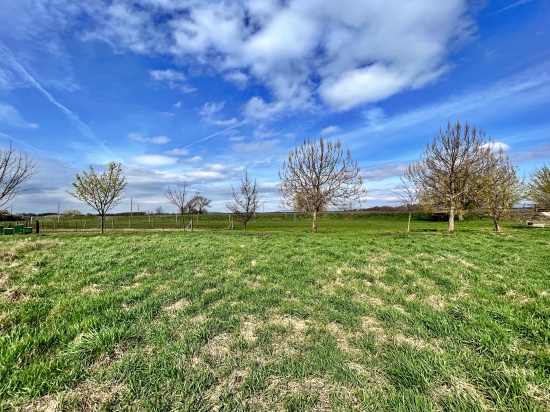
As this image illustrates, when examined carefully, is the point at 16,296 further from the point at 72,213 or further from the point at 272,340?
the point at 72,213

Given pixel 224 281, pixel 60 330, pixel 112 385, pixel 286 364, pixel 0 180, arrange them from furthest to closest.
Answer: pixel 0 180 < pixel 224 281 < pixel 60 330 < pixel 286 364 < pixel 112 385

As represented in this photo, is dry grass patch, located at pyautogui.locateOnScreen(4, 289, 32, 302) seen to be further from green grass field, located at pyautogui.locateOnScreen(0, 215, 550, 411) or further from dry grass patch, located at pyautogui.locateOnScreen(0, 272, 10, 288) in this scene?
dry grass patch, located at pyautogui.locateOnScreen(0, 272, 10, 288)

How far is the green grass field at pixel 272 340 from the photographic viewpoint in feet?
8.09

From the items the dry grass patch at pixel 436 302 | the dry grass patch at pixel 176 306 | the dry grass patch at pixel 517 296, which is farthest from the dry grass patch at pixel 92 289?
the dry grass patch at pixel 517 296

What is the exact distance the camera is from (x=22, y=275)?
6.33 meters

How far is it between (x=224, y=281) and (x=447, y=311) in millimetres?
4403

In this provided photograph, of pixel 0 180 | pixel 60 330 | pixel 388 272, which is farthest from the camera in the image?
pixel 0 180

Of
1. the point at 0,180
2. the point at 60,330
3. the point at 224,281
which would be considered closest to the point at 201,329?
the point at 60,330

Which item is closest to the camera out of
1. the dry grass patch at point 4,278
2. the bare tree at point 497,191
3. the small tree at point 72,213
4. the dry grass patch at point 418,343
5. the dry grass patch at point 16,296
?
the dry grass patch at point 418,343

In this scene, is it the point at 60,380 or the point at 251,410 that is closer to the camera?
the point at 251,410

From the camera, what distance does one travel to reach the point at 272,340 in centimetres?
351

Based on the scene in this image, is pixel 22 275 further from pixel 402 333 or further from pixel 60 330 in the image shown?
pixel 402 333

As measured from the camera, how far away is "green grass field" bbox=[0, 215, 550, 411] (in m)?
2.47

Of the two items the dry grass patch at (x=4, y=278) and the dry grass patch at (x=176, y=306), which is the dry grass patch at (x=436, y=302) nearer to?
the dry grass patch at (x=176, y=306)
